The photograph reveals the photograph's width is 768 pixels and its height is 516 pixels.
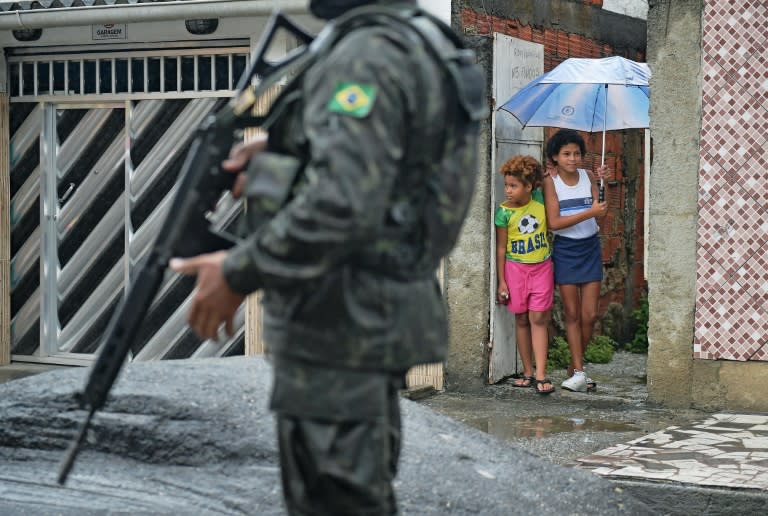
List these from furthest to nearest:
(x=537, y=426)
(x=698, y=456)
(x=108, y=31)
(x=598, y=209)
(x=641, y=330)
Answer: (x=641, y=330)
(x=108, y=31)
(x=598, y=209)
(x=537, y=426)
(x=698, y=456)

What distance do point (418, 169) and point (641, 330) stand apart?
376 inches

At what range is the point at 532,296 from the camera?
9477mm

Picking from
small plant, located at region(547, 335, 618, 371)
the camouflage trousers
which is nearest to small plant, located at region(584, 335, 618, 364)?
small plant, located at region(547, 335, 618, 371)

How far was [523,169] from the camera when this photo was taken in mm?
9359

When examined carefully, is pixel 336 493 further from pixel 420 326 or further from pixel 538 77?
pixel 538 77

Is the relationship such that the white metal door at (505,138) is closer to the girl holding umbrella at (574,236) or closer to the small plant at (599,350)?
the girl holding umbrella at (574,236)

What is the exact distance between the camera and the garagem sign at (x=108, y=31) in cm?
1045

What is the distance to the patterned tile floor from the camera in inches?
248

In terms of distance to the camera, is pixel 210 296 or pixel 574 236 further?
pixel 574 236

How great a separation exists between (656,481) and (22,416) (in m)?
3.05

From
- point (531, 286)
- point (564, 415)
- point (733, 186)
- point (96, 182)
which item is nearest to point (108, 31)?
point (96, 182)

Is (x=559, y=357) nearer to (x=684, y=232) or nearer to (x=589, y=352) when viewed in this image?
(x=589, y=352)

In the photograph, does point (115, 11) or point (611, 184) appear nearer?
point (115, 11)

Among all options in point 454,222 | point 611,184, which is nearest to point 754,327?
point 611,184
